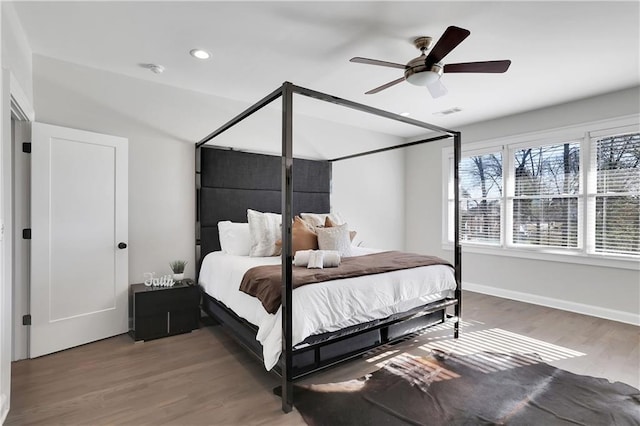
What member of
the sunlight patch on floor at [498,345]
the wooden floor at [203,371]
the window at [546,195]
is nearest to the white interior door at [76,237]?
the wooden floor at [203,371]

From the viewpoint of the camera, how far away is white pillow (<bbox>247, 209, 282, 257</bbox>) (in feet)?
10.9

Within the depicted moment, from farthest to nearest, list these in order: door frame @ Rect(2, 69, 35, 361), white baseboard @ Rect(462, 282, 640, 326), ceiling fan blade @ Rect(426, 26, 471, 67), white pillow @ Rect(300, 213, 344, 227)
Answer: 1. white pillow @ Rect(300, 213, 344, 227)
2. white baseboard @ Rect(462, 282, 640, 326)
3. door frame @ Rect(2, 69, 35, 361)
4. ceiling fan blade @ Rect(426, 26, 471, 67)

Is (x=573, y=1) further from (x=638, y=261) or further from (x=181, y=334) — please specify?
(x=181, y=334)

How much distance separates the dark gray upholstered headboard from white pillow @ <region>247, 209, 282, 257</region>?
51 centimetres

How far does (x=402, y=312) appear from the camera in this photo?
2.75m

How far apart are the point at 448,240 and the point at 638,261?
2.32 metres

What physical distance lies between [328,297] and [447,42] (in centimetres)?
189

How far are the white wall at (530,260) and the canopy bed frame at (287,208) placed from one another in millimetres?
1895

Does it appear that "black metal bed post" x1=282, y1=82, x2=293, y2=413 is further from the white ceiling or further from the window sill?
the window sill

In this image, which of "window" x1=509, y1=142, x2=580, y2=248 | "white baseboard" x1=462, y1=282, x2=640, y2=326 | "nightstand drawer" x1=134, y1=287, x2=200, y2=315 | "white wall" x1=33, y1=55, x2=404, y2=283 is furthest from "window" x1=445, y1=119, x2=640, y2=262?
"nightstand drawer" x1=134, y1=287, x2=200, y2=315

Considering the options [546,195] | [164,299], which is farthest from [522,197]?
[164,299]

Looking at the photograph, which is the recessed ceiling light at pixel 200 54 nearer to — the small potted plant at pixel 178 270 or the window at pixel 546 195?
the small potted plant at pixel 178 270

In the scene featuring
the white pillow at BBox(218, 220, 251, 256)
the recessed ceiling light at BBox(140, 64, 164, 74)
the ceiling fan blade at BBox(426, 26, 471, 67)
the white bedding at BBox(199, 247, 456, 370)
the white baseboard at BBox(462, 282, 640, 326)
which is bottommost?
the white baseboard at BBox(462, 282, 640, 326)

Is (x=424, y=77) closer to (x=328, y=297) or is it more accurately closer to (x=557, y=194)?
(x=328, y=297)
